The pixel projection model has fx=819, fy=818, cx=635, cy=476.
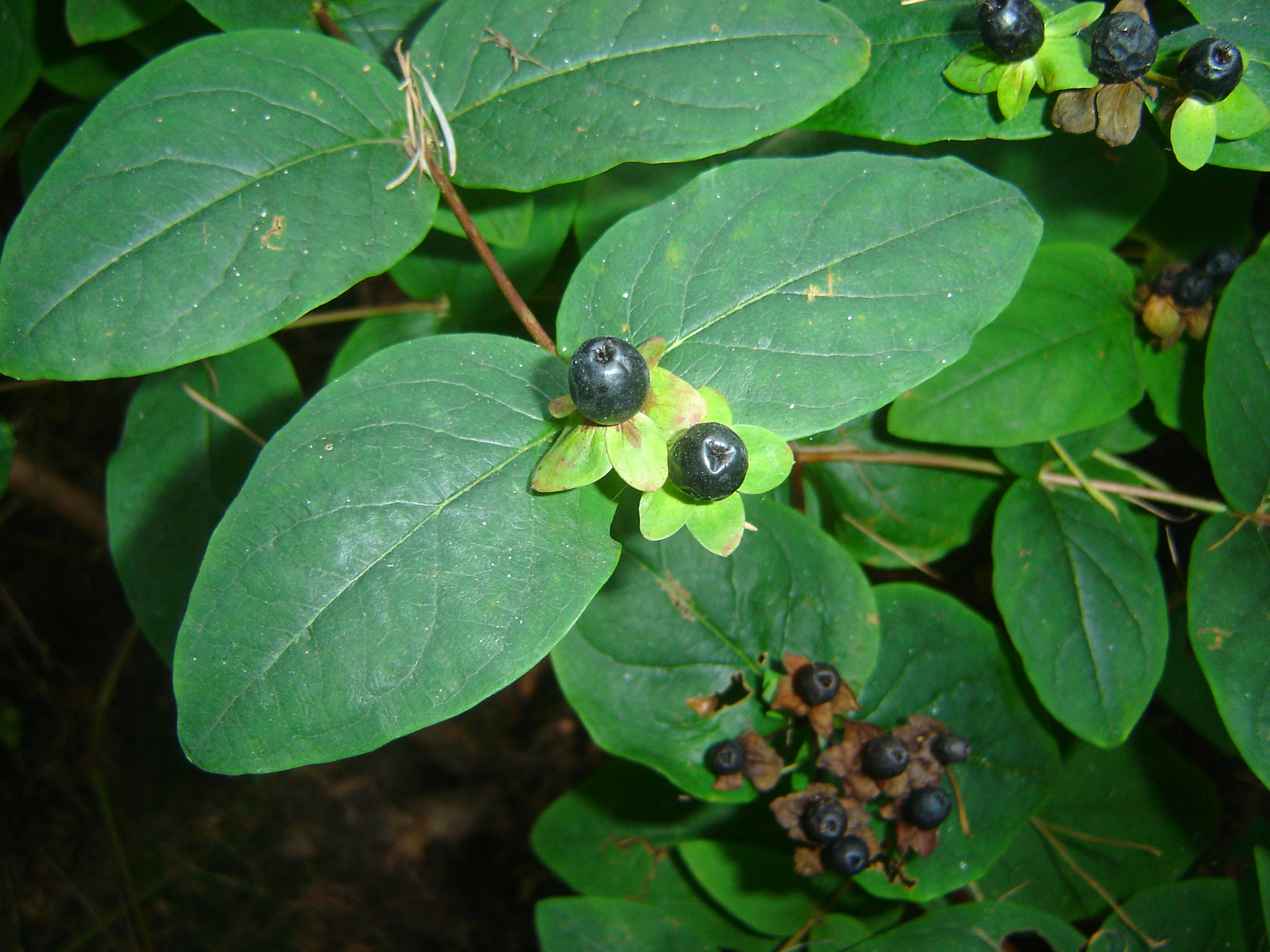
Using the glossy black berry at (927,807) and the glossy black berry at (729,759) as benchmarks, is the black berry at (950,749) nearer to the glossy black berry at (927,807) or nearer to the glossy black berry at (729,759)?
the glossy black berry at (927,807)

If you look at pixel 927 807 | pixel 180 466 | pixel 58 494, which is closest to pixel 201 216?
pixel 180 466

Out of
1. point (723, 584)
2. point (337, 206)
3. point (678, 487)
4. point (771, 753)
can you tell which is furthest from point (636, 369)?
point (771, 753)

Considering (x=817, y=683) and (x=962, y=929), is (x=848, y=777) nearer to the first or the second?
(x=817, y=683)

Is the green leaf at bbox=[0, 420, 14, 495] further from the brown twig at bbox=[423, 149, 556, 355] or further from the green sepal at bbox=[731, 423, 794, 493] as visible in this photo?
the green sepal at bbox=[731, 423, 794, 493]

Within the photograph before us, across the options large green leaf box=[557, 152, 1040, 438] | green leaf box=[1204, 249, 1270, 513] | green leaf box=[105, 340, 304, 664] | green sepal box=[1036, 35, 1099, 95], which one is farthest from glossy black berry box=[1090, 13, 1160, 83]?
green leaf box=[105, 340, 304, 664]

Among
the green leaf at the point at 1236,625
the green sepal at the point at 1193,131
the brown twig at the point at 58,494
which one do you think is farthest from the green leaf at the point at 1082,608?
the brown twig at the point at 58,494
